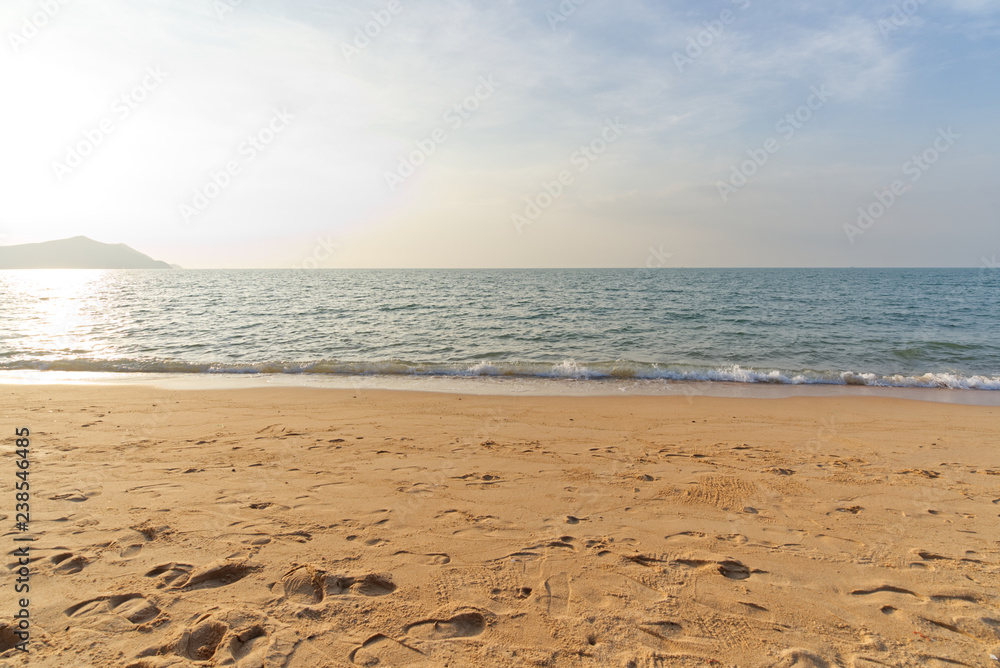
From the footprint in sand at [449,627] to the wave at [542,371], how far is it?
9.65m

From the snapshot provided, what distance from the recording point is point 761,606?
10.3ft

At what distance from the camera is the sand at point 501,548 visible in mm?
2756

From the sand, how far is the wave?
16.8ft

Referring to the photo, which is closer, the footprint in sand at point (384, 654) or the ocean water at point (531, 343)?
the footprint in sand at point (384, 654)

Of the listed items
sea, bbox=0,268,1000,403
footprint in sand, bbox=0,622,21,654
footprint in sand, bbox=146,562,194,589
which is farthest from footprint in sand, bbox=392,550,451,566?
sea, bbox=0,268,1000,403

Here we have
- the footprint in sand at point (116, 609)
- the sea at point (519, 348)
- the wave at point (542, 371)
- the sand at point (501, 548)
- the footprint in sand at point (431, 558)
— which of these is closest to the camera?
the sand at point (501, 548)

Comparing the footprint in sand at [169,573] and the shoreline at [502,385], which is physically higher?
the footprint in sand at [169,573]

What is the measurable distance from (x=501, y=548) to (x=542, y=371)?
913cm

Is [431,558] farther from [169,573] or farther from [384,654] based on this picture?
[169,573]

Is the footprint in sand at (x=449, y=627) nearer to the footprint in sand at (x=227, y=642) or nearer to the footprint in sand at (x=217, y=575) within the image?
the footprint in sand at (x=227, y=642)

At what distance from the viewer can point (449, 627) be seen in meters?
2.88

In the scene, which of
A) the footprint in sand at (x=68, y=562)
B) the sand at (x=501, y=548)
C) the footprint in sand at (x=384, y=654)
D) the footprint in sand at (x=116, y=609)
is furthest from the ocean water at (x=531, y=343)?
the footprint in sand at (x=384, y=654)

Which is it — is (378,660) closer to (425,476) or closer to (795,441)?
(425,476)

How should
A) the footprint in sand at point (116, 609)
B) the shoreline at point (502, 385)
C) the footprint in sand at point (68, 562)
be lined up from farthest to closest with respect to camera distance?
the shoreline at point (502, 385)
the footprint in sand at point (68, 562)
the footprint in sand at point (116, 609)
